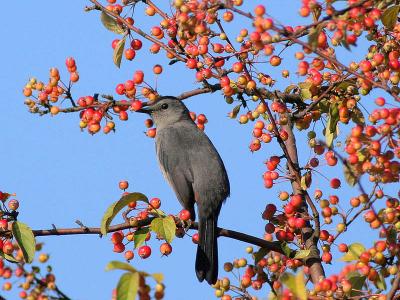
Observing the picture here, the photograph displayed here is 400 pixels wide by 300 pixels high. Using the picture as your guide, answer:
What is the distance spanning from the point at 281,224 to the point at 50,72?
1867 mm

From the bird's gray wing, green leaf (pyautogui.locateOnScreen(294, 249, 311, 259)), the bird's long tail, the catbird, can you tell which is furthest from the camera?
the bird's gray wing

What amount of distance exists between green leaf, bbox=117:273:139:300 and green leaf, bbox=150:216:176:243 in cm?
167

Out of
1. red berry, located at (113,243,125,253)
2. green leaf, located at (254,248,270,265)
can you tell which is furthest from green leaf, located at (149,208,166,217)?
green leaf, located at (254,248,270,265)

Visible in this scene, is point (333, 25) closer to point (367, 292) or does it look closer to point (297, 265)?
point (367, 292)

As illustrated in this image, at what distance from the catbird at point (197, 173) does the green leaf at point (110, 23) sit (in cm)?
156

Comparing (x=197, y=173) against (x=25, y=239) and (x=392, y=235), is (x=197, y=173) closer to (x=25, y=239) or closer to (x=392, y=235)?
(x=25, y=239)

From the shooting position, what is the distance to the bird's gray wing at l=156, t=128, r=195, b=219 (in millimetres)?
7043

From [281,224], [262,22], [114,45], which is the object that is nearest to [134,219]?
[281,224]

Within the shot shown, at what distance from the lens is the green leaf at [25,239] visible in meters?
4.49

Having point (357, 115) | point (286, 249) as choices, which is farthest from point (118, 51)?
point (286, 249)

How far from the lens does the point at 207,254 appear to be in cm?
640

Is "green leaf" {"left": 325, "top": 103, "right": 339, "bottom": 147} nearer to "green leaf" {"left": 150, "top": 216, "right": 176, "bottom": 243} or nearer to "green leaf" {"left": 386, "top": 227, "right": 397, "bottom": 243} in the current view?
"green leaf" {"left": 386, "top": 227, "right": 397, "bottom": 243}

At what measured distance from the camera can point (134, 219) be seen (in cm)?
499

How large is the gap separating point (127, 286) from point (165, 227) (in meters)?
1.74
